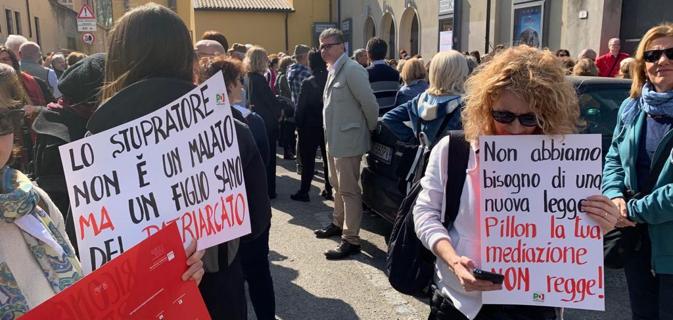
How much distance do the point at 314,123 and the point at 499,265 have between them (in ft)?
15.9

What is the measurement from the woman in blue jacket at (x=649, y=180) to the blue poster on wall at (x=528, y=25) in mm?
9669

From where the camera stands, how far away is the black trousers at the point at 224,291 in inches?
77.4

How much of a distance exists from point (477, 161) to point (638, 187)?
1.26m

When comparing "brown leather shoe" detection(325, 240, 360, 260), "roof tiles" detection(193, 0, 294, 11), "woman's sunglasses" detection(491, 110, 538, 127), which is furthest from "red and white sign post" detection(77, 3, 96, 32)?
"woman's sunglasses" detection(491, 110, 538, 127)

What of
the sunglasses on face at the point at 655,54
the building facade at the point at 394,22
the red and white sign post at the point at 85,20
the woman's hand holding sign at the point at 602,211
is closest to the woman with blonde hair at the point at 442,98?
the sunglasses on face at the point at 655,54

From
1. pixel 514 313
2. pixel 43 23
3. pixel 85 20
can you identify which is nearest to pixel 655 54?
pixel 514 313

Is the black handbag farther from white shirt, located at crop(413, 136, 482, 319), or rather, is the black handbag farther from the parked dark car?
the parked dark car

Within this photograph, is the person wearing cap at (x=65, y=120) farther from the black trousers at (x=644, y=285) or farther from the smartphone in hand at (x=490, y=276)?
the black trousers at (x=644, y=285)

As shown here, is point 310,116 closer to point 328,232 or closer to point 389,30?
point 328,232

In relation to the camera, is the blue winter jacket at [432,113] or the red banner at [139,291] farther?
the blue winter jacket at [432,113]

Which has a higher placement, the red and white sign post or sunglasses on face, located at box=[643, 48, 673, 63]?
the red and white sign post

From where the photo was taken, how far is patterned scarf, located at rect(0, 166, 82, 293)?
134 cm

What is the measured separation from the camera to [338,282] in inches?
167

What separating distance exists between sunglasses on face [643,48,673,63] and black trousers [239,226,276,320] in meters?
2.37
